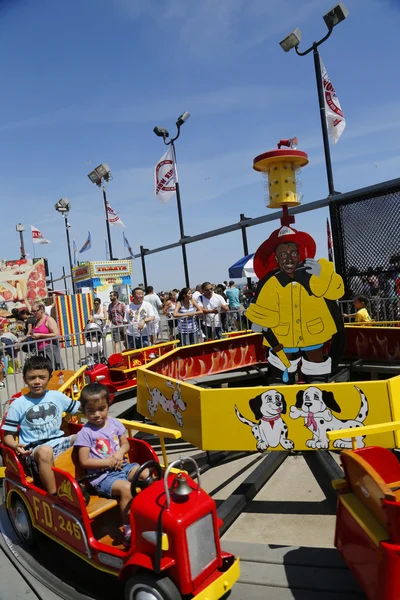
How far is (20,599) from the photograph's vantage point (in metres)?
2.63

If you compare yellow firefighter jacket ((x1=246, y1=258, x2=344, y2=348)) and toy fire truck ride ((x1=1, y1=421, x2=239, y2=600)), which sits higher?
yellow firefighter jacket ((x1=246, y1=258, x2=344, y2=348))

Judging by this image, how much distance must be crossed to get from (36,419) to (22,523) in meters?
0.75

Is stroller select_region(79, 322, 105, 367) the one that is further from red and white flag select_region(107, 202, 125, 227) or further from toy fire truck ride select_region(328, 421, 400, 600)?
red and white flag select_region(107, 202, 125, 227)

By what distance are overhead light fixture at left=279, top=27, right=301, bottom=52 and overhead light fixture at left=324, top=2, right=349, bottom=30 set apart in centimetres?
54

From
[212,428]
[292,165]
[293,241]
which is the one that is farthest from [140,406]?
[292,165]

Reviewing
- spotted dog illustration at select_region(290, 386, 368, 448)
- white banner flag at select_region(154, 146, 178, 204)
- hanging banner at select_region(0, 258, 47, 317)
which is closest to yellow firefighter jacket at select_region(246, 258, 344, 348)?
spotted dog illustration at select_region(290, 386, 368, 448)

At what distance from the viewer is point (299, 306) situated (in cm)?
513

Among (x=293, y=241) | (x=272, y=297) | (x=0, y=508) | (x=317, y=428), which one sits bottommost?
(x=0, y=508)

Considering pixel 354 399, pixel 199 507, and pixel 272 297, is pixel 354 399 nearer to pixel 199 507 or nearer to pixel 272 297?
pixel 199 507

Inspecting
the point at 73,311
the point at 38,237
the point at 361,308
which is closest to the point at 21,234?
→ the point at 38,237

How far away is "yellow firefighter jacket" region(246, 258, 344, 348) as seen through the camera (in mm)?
5035

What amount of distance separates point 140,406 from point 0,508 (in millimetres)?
1606

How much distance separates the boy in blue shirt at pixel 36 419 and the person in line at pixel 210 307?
5204 mm

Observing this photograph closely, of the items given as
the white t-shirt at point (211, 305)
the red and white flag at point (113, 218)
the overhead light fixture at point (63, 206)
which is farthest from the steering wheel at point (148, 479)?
the overhead light fixture at point (63, 206)
